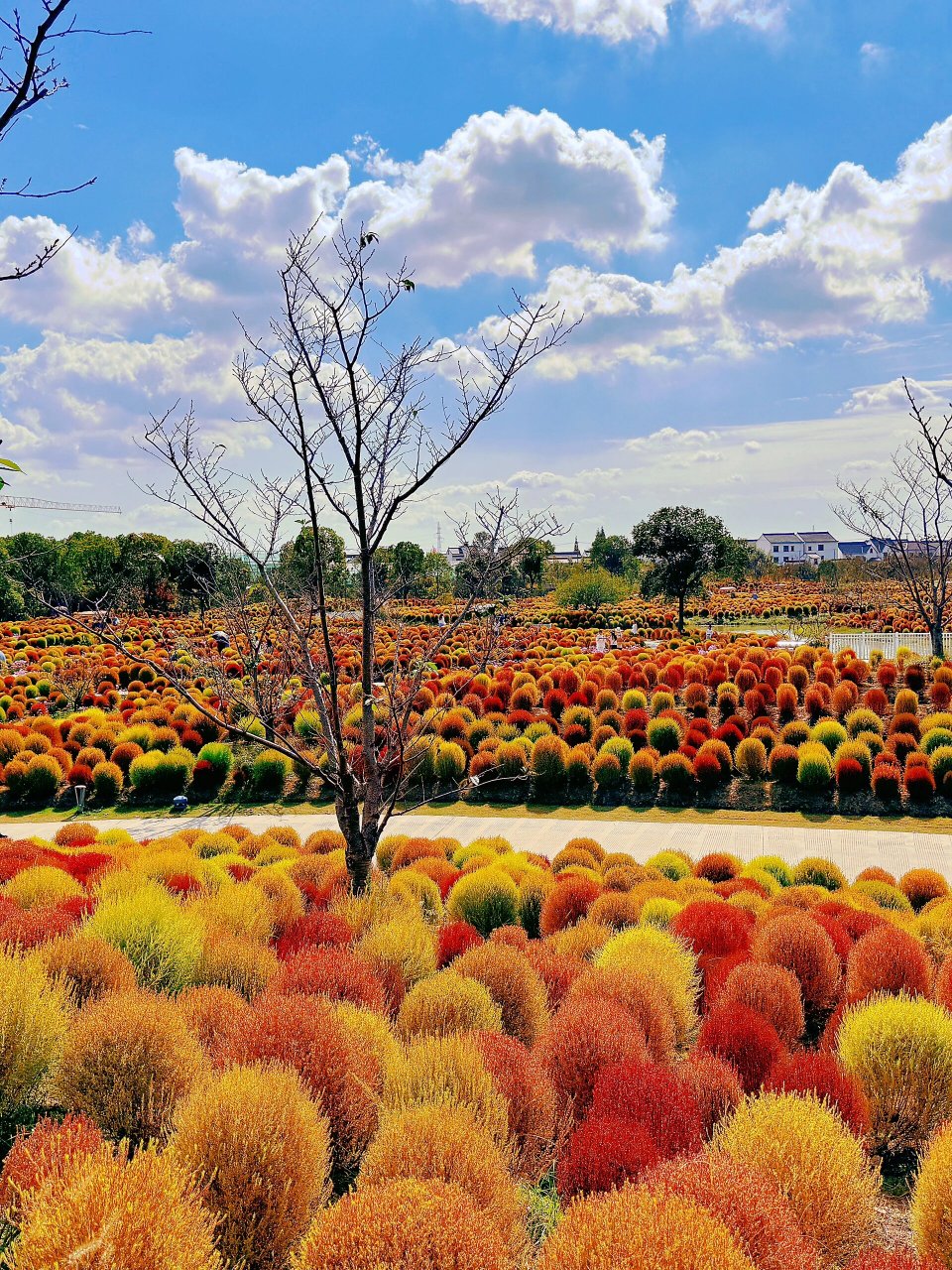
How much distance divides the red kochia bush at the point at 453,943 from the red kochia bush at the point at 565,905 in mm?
1368

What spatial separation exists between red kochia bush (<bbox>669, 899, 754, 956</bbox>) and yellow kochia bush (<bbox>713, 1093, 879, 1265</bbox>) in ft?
8.53

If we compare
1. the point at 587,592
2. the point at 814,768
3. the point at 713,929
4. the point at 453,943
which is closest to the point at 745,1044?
the point at 713,929

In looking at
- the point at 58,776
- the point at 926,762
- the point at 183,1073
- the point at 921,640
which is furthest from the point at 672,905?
the point at 921,640

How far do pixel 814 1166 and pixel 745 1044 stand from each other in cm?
119

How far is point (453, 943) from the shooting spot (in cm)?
576

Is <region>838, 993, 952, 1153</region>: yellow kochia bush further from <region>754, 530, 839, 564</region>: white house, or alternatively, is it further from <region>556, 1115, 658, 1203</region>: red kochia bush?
<region>754, 530, 839, 564</region>: white house

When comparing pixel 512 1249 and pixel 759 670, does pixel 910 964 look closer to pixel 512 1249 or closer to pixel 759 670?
pixel 512 1249

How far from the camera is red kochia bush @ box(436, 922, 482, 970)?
18.5 feet

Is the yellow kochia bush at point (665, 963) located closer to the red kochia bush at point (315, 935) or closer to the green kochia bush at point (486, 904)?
the red kochia bush at point (315, 935)

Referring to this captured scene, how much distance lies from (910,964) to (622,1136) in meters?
2.81

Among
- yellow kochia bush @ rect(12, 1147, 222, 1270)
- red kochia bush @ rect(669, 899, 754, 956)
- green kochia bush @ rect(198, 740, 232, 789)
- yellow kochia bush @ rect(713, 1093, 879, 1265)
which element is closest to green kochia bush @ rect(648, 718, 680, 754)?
green kochia bush @ rect(198, 740, 232, 789)

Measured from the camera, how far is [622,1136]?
10.2 ft

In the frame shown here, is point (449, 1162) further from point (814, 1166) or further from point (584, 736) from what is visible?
point (584, 736)

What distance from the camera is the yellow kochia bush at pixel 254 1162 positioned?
2695 mm
